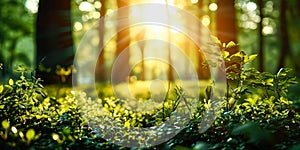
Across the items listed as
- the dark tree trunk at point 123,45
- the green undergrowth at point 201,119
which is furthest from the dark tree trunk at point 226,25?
the dark tree trunk at point 123,45

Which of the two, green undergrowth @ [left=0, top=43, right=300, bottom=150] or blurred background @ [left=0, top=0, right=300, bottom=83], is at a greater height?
blurred background @ [left=0, top=0, right=300, bottom=83]

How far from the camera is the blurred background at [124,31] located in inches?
477

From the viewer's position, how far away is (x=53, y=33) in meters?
12.4

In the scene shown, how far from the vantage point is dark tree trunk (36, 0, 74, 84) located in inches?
479

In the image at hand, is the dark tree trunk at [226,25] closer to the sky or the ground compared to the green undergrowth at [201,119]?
closer to the sky

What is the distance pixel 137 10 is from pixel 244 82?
20.4 m

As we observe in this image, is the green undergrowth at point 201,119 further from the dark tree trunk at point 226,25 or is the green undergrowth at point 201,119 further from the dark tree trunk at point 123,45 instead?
the dark tree trunk at point 123,45

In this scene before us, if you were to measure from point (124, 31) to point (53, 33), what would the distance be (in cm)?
927

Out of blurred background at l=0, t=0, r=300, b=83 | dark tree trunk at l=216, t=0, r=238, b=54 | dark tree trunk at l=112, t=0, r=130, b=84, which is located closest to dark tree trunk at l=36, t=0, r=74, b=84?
blurred background at l=0, t=0, r=300, b=83

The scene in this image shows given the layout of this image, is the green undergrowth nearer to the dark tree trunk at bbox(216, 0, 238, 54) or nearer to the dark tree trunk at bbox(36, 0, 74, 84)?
the dark tree trunk at bbox(216, 0, 238, 54)

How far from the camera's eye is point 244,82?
14.9 ft

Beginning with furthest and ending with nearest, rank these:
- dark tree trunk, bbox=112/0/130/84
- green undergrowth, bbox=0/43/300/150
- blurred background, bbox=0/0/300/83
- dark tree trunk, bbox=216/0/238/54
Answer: dark tree trunk, bbox=112/0/130/84 < blurred background, bbox=0/0/300/83 < dark tree trunk, bbox=216/0/238/54 < green undergrowth, bbox=0/43/300/150

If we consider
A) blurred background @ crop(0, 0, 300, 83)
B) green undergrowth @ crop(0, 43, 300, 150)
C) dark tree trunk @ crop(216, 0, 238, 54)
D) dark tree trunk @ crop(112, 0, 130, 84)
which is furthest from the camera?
dark tree trunk @ crop(112, 0, 130, 84)

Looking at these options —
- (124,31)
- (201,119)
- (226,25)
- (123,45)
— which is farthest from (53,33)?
(123,45)
